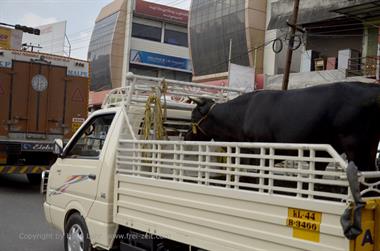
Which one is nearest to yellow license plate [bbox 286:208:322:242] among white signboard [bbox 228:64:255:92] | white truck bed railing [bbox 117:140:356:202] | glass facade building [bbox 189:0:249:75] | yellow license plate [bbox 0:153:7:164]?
white truck bed railing [bbox 117:140:356:202]

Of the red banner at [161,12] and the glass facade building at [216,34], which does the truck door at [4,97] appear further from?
Answer: the red banner at [161,12]

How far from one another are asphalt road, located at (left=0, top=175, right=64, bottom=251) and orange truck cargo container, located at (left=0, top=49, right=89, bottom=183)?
0.80 m

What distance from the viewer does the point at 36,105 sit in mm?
12680

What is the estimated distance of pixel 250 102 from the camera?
548 cm

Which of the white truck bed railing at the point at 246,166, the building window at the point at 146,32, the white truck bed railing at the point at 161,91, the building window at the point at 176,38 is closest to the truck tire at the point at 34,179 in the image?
the white truck bed railing at the point at 161,91

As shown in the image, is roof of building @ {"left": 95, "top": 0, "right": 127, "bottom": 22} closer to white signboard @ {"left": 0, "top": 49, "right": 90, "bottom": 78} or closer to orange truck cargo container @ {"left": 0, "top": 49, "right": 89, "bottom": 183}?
white signboard @ {"left": 0, "top": 49, "right": 90, "bottom": 78}

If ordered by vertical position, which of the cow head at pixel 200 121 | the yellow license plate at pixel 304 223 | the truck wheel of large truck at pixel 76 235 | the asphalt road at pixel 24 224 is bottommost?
the asphalt road at pixel 24 224

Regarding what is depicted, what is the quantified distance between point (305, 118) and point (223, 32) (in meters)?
29.2

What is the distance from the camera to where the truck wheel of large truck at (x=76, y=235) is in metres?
5.57

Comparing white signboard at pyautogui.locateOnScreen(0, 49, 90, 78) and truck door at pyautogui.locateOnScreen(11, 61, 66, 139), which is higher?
white signboard at pyautogui.locateOnScreen(0, 49, 90, 78)

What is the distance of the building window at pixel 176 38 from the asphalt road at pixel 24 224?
4366cm

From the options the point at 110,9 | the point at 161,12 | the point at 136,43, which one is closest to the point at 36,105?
the point at 136,43

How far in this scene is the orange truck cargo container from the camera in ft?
40.1

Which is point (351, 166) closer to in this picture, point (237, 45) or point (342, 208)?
point (342, 208)
